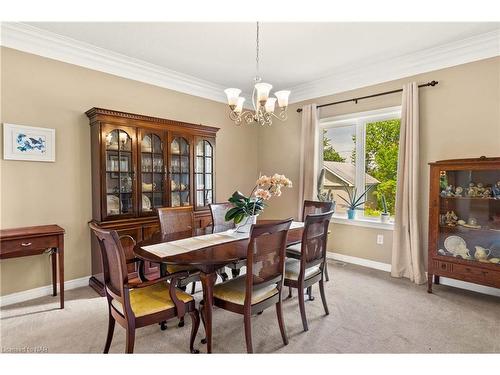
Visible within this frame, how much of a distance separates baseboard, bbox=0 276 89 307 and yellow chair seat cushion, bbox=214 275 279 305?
2.03 m

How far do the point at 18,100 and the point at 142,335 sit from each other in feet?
8.37

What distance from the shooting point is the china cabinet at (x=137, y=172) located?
3.07 metres

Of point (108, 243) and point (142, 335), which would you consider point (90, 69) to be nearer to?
point (108, 243)

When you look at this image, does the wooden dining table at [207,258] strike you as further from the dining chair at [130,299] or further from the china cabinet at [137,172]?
the china cabinet at [137,172]

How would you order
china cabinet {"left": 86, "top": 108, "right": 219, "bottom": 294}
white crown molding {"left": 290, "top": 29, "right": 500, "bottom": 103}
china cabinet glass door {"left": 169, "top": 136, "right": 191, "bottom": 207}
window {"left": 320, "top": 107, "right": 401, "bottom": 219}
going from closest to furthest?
1. white crown molding {"left": 290, "top": 29, "right": 500, "bottom": 103}
2. china cabinet {"left": 86, "top": 108, "right": 219, "bottom": 294}
3. china cabinet glass door {"left": 169, "top": 136, "right": 191, "bottom": 207}
4. window {"left": 320, "top": 107, "right": 401, "bottom": 219}

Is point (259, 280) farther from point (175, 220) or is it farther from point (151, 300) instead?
point (175, 220)

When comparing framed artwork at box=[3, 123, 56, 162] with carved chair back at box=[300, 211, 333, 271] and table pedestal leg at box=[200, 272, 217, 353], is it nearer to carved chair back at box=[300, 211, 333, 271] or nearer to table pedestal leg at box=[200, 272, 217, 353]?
table pedestal leg at box=[200, 272, 217, 353]

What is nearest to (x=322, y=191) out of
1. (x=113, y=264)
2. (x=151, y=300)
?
(x=151, y=300)

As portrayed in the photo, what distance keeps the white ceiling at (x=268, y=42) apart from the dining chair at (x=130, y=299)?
6.89 feet

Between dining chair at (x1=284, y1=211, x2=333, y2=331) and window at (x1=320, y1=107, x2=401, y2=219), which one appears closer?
dining chair at (x1=284, y1=211, x2=333, y2=331)

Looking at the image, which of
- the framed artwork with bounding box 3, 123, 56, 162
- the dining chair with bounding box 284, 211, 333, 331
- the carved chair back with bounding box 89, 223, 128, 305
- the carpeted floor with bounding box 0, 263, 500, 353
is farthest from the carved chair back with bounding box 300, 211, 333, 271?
the framed artwork with bounding box 3, 123, 56, 162

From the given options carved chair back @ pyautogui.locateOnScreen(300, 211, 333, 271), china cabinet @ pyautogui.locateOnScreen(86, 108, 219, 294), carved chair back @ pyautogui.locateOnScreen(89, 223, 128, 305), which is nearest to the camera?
carved chair back @ pyautogui.locateOnScreen(89, 223, 128, 305)

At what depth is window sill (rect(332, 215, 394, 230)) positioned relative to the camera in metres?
3.72

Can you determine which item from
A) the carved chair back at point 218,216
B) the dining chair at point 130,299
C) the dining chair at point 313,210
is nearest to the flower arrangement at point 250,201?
the carved chair back at point 218,216
